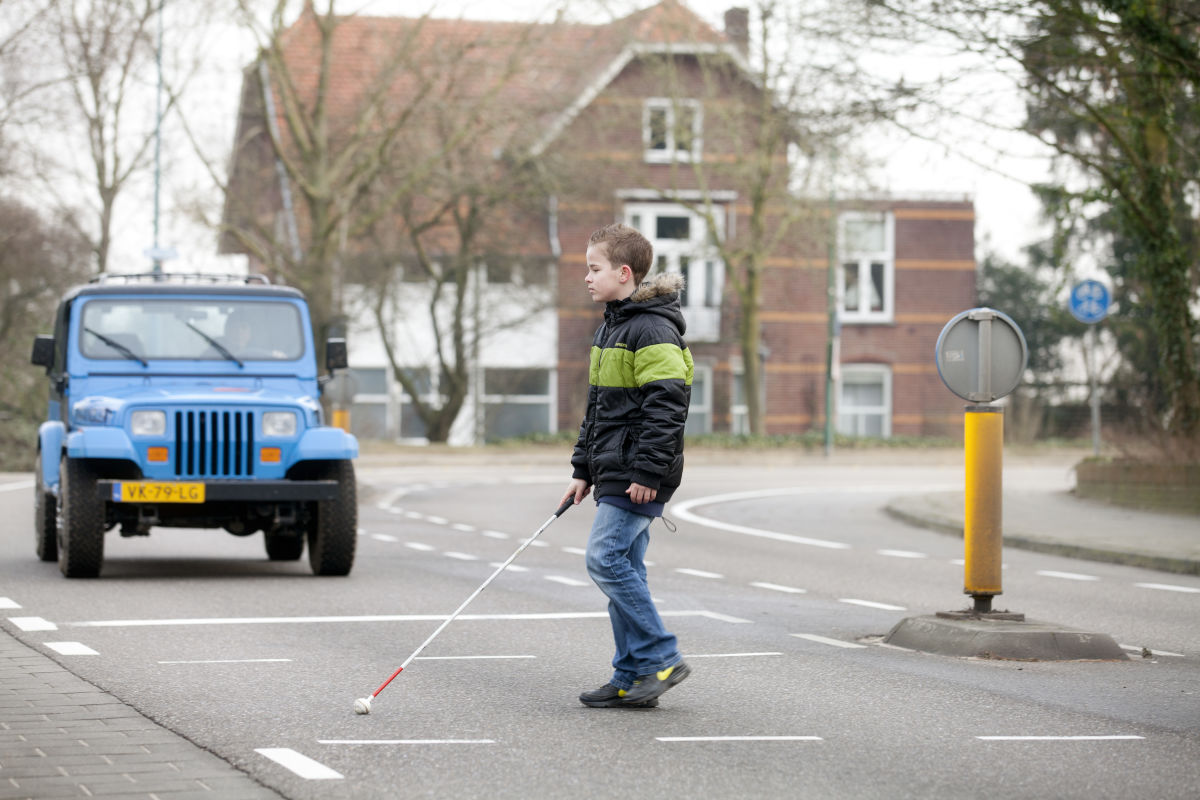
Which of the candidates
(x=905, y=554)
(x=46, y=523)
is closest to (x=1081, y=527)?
(x=905, y=554)

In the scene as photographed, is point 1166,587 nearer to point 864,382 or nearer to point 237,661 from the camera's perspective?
point 237,661

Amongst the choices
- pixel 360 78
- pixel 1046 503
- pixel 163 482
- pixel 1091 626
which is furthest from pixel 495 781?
pixel 360 78

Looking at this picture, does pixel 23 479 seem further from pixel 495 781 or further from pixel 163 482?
pixel 495 781

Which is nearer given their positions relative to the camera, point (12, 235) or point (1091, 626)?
point (1091, 626)

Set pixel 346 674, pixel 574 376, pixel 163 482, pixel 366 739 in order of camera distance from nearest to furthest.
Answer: pixel 366 739 < pixel 346 674 < pixel 163 482 < pixel 574 376

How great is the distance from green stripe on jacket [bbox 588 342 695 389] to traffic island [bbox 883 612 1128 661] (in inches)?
106

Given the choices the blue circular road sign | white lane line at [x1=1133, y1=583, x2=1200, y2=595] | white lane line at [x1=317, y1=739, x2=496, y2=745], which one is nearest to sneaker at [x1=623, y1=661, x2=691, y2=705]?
white lane line at [x1=317, y1=739, x2=496, y2=745]

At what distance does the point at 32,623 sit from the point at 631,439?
450cm

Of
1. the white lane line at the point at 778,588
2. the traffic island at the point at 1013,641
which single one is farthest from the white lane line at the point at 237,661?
the white lane line at the point at 778,588

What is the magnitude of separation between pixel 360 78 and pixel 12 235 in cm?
997

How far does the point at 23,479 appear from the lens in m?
28.7

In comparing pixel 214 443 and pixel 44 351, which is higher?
pixel 44 351

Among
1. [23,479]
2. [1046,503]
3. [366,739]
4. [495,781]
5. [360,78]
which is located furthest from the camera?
[360,78]

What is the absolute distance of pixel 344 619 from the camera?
10.1m
